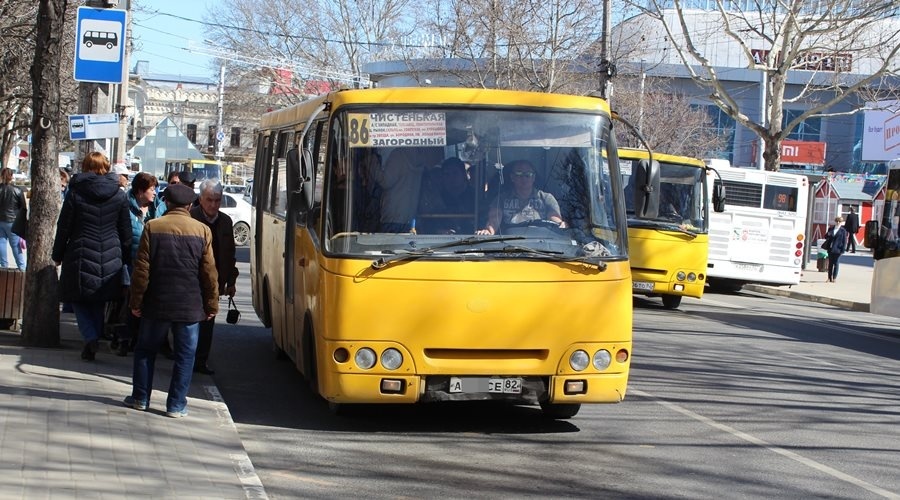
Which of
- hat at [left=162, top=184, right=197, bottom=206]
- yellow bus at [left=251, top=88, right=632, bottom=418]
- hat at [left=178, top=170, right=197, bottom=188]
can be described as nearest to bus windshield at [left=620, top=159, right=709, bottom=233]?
hat at [left=178, top=170, right=197, bottom=188]

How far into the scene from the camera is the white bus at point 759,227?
2709 cm

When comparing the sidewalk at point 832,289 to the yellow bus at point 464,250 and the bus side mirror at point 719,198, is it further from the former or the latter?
the yellow bus at point 464,250

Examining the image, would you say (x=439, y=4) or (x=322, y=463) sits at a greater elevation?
(x=439, y=4)

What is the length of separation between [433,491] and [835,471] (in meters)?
2.86

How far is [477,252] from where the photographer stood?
28.8 feet

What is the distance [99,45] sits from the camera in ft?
42.8

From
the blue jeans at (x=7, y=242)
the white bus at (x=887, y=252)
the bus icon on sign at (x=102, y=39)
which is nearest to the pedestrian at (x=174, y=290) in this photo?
the bus icon on sign at (x=102, y=39)

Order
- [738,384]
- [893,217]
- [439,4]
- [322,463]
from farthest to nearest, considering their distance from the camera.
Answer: [439,4] → [893,217] → [738,384] → [322,463]

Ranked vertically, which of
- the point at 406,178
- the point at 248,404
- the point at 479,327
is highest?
the point at 406,178

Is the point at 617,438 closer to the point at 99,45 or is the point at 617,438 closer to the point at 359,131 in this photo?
the point at 359,131

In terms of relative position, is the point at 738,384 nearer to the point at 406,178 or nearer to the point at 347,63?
the point at 406,178

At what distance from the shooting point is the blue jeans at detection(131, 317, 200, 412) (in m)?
8.76

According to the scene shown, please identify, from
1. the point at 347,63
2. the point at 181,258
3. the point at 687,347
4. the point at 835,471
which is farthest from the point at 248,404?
the point at 347,63

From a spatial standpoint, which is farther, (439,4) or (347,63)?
(347,63)
